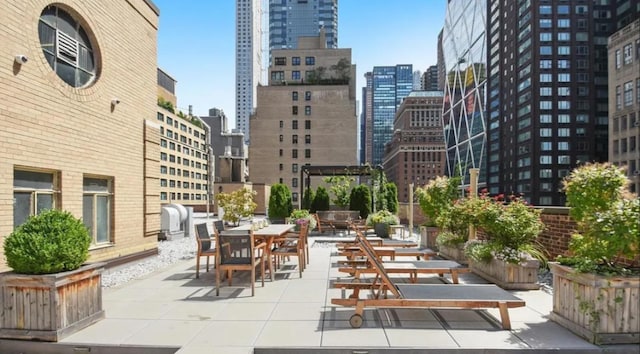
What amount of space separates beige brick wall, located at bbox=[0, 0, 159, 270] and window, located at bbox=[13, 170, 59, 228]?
0.20m

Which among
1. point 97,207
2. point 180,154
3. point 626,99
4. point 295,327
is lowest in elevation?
point 295,327

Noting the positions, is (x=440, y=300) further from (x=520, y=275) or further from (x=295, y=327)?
(x=520, y=275)

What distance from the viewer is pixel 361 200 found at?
23047mm

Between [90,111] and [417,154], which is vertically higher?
[417,154]

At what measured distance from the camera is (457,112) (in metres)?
111

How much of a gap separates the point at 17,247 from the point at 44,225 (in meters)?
0.37

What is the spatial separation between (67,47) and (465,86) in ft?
359

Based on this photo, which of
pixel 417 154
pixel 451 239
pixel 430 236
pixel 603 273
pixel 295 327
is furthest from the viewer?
pixel 417 154

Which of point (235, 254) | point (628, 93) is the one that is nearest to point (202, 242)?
point (235, 254)

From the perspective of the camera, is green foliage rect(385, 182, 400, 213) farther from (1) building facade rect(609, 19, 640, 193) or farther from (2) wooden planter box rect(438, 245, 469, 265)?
(1) building facade rect(609, 19, 640, 193)

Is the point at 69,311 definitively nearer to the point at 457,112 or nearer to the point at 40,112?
the point at 40,112

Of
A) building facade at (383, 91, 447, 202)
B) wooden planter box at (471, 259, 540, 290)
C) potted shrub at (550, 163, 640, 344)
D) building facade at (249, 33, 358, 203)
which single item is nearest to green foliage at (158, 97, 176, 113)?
building facade at (249, 33, 358, 203)

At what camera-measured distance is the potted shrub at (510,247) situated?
7.28 metres

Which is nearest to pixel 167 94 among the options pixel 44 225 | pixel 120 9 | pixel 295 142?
pixel 295 142
